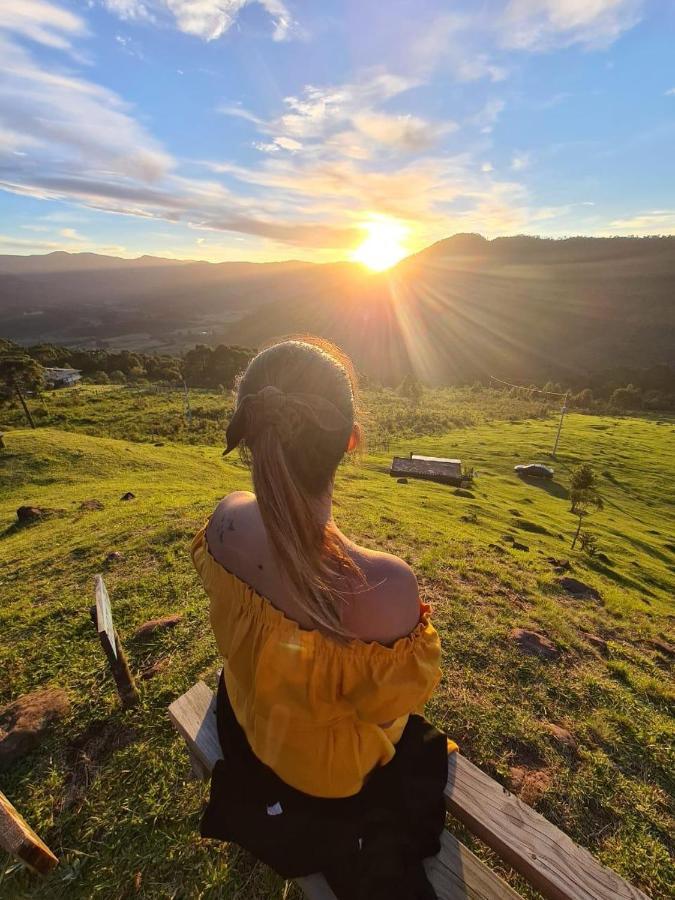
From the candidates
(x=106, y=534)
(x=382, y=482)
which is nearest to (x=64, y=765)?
(x=106, y=534)

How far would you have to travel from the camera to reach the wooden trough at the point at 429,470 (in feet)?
66.6

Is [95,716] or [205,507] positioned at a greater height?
[95,716]

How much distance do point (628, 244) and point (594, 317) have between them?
63.0m

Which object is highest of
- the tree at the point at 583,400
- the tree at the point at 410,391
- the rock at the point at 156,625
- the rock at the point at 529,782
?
the rock at the point at 156,625

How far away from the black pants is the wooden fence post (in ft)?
4.44

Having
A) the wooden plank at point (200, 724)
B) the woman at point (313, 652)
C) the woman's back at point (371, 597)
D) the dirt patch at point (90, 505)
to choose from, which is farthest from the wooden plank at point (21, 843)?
the dirt patch at point (90, 505)

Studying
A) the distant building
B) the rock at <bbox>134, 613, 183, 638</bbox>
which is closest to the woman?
the rock at <bbox>134, 613, 183, 638</bbox>

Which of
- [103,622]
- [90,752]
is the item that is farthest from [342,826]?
[90,752]

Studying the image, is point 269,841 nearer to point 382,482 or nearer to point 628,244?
point 382,482

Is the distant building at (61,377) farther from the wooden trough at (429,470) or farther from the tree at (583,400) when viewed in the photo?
the tree at (583,400)

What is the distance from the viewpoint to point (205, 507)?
9.27m

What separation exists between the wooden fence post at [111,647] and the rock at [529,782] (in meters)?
3.23

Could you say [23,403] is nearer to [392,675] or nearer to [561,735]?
[561,735]

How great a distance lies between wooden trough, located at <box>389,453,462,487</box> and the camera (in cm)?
2030
